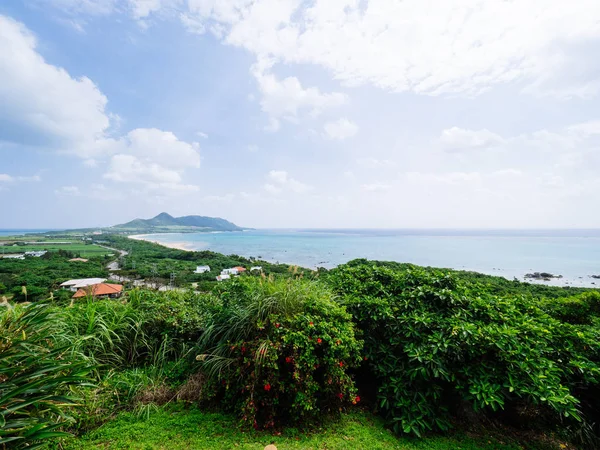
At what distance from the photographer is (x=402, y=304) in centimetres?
326

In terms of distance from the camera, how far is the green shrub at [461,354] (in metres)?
2.41

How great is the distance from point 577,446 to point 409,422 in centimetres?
175

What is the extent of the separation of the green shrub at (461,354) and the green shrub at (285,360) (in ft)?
1.44

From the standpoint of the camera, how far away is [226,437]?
2.42 metres

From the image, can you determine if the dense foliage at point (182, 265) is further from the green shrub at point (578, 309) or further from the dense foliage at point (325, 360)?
the green shrub at point (578, 309)

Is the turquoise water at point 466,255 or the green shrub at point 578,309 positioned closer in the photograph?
the green shrub at point 578,309

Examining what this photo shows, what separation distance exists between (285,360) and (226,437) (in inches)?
33.8

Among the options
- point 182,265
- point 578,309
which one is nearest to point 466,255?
point 182,265

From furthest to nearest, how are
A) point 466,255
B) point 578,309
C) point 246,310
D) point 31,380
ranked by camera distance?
point 466,255 → point 578,309 → point 246,310 → point 31,380

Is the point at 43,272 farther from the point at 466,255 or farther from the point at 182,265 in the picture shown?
the point at 466,255

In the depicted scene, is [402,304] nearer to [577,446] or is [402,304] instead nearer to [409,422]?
[409,422]

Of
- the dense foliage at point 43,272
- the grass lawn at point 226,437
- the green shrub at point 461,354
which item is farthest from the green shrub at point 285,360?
the dense foliage at point 43,272

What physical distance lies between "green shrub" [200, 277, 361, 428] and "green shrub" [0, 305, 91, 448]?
1.28m

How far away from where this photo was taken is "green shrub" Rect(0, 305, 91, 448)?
6.08 ft
